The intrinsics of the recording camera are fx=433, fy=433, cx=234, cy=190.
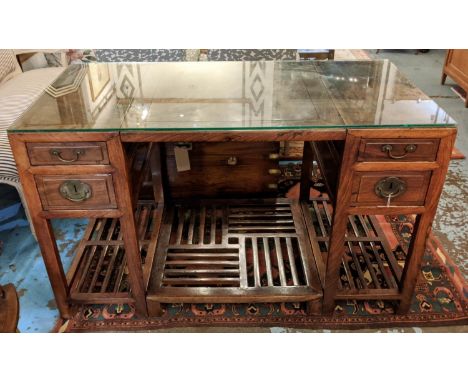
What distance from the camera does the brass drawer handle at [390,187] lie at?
141 centimetres

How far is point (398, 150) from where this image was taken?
136 centimetres

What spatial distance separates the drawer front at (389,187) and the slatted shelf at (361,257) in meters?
0.44

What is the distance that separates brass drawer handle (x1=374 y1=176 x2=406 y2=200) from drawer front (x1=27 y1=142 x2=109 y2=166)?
89cm

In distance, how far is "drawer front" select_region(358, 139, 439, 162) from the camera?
52.9 inches

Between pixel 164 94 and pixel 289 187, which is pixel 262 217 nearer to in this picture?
pixel 289 187


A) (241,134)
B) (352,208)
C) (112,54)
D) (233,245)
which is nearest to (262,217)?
(233,245)

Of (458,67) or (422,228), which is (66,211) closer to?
(422,228)

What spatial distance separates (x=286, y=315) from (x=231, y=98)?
34.6 inches

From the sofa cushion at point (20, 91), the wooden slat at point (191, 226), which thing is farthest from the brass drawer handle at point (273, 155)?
the sofa cushion at point (20, 91)

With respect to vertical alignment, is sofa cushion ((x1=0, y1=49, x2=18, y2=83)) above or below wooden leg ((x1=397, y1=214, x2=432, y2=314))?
above

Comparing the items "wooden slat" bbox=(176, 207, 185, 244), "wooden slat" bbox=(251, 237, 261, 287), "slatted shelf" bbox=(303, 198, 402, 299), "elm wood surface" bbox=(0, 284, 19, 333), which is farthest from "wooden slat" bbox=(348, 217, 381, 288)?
"elm wood surface" bbox=(0, 284, 19, 333)

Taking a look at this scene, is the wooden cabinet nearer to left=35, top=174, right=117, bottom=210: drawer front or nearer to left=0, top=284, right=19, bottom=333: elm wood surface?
left=35, top=174, right=117, bottom=210: drawer front

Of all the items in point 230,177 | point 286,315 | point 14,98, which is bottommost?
point 286,315

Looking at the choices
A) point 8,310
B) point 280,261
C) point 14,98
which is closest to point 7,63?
point 14,98
